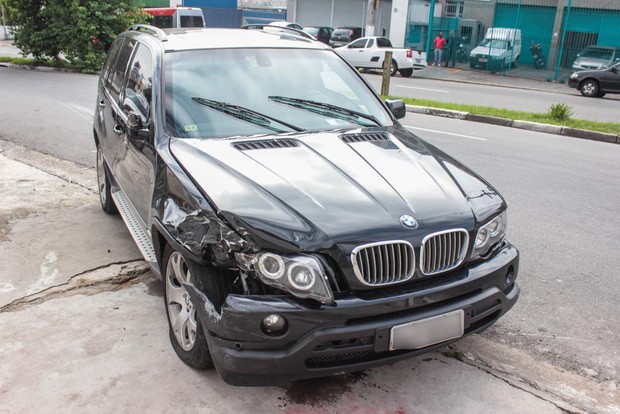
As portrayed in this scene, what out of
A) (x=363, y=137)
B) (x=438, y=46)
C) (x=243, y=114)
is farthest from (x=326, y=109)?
(x=438, y=46)

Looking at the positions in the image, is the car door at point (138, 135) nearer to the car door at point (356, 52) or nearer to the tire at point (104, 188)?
the tire at point (104, 188)

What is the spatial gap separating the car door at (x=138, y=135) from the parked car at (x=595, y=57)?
23667 millimetres

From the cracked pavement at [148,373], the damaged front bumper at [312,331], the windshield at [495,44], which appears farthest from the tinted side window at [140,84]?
the windshield at [495,44]

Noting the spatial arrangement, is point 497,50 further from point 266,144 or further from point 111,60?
point 266,144

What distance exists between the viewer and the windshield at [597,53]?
977 inches

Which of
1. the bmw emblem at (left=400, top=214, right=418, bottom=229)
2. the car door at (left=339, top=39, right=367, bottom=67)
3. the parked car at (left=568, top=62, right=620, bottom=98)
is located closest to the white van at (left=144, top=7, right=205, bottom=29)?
the car door at (left=339, top=39, right=367, bottom=67)

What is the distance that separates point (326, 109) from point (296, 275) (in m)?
1.89

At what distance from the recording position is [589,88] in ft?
64.3

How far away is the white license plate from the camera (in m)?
2.76

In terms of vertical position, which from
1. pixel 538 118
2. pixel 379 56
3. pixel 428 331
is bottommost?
pixel 538 118

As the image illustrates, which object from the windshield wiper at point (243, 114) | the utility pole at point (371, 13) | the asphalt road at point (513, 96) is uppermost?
the utility pole at point (371, 13)

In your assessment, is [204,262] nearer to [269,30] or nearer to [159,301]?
[159,301]

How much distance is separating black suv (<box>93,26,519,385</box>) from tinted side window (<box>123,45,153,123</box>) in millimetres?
23

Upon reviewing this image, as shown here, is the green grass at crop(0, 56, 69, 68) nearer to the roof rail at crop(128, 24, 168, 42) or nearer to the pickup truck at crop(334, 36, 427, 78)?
the pickup truck at crop(334, 36, 427, 78)
